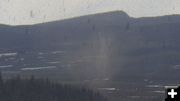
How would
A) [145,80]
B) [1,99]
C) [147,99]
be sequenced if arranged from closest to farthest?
1. [1,99]
2. [147,99]
3. [145,80]

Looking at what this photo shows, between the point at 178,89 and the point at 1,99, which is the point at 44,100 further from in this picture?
the point at 178,89

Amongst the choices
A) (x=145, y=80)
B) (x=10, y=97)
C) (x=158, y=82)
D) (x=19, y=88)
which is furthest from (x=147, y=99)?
(x=145, y=80)

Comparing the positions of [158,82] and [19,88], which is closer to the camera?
[19,88]

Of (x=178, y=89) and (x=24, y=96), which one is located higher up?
(x=178, y=89)

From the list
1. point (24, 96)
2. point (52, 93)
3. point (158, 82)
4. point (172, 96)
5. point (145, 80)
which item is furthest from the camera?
point (145, 80)

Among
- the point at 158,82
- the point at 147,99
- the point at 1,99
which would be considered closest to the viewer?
the point at 1,99

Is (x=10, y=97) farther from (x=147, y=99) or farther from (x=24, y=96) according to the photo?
(x=147, y=99)

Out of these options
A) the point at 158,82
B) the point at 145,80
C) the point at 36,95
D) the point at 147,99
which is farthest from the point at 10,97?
the point at 145,80

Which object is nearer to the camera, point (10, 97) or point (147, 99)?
point (10, 97)

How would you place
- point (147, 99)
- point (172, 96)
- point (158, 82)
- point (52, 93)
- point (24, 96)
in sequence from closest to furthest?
point (172, 96), point (24, 96), point (52, 93), point (147, 99), point (158, 82)
